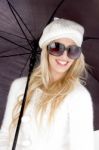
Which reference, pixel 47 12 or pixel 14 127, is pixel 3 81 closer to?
pixel 14 127

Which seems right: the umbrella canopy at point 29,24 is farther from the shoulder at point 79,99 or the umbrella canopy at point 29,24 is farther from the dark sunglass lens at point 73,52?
the shoulder at point 79,99

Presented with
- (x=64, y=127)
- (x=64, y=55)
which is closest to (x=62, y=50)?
(x=64, y=55)

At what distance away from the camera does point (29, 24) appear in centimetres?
344

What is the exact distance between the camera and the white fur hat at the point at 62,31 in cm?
327

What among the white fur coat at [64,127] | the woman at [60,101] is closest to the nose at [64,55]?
the woman at [60,101]

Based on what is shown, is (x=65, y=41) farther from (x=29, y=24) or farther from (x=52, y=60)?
(x=29, y=24)

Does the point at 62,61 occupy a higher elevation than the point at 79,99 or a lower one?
higher

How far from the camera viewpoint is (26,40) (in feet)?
11.3

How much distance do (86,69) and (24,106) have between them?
0.55 metres

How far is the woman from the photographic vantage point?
3.22 metres

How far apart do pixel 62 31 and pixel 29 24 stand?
284 millimetres

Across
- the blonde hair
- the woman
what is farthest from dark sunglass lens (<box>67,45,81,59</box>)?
the blonde hair

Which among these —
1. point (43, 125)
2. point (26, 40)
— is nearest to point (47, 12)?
point (26, 40)

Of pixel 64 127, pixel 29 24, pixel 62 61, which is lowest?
pixel 64 127
